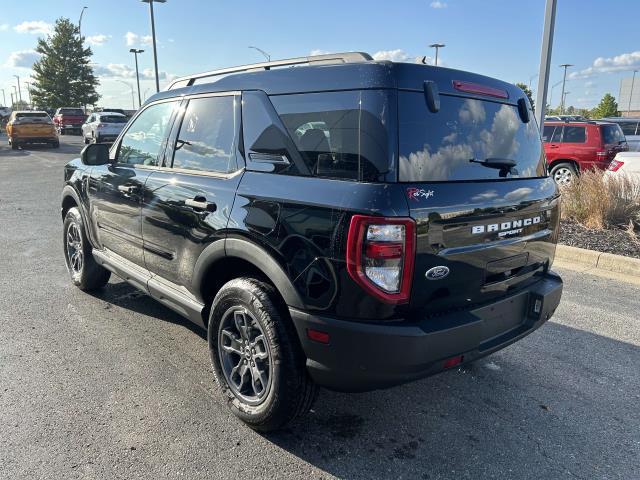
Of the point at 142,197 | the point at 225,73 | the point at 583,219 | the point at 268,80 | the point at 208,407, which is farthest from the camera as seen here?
the point at 583,219

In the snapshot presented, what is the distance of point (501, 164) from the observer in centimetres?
275

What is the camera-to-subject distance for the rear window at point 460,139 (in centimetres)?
232

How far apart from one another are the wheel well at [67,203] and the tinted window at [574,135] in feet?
39.3

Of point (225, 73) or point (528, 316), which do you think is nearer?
point (528, 316)

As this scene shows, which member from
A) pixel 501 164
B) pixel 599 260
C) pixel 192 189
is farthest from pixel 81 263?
pixel 599 260

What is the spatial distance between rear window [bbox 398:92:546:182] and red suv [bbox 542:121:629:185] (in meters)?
10.3

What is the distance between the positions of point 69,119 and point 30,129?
1317 centimetres

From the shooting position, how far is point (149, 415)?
2.94 metres

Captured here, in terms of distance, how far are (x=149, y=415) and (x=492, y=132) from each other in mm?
2585

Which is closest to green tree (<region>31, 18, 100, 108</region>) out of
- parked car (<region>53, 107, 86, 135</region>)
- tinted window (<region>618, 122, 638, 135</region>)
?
parked car (<region>53, 107, 86, 135</region>)

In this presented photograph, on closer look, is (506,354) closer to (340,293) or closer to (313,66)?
(340,293)

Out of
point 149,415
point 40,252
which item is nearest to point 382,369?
point 149,415

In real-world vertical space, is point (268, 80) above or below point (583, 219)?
above

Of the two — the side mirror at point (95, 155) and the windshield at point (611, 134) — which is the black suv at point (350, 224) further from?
the windshield at point (611, 134)
